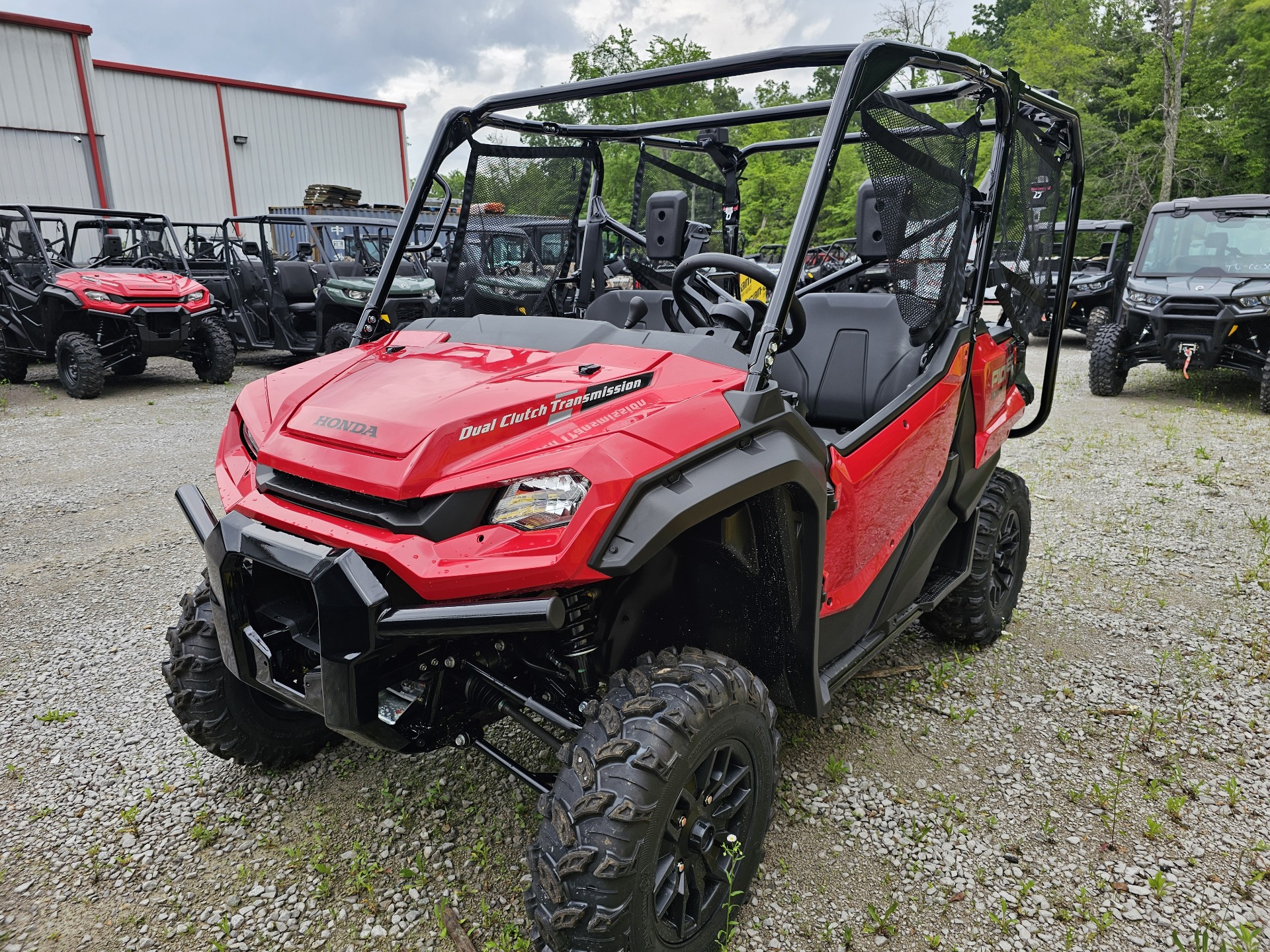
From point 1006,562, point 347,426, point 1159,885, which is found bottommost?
point 1159,885

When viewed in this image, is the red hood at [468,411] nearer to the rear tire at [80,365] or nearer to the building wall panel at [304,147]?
the rear tire at [80,365]

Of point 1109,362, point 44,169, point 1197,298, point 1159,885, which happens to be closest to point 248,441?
point 1159,885

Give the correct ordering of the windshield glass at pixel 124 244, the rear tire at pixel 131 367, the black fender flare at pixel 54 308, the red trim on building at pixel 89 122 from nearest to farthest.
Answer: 1. the black fender flare at pixel 54 308
2. the rear tire at pixel 131 367
3. the windshield glass at pixel 124 244
4. the red trim on building at pixel 89 122

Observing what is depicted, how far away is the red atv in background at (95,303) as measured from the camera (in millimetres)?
9227

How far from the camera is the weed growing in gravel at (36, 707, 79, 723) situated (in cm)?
303

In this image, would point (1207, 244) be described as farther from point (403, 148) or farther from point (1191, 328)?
point (403, 148)

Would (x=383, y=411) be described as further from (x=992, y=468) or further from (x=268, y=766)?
(x=992, y=468)

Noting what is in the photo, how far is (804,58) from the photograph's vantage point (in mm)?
2191

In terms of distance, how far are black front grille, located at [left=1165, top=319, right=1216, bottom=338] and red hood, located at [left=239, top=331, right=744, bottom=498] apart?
8115 mm

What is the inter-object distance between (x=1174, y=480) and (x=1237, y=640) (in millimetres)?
2742

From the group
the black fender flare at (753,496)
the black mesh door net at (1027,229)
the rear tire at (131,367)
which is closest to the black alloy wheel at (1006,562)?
the black mesh door net at (1027,229)

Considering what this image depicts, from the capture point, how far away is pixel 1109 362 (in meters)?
9.11

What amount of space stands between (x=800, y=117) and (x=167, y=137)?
66.3 feet

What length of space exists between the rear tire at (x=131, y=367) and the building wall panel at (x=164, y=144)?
1014 centimetres
